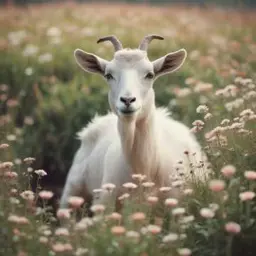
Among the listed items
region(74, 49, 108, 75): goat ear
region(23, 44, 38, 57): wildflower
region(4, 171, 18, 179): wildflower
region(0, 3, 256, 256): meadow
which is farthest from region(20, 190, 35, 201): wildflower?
region(23, 44, 38, 57): wildflower

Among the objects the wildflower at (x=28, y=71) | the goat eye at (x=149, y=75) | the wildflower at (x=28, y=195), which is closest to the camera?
the wildflower at (x=28, y=195)

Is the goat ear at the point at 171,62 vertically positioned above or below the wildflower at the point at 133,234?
above

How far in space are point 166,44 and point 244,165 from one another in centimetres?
658

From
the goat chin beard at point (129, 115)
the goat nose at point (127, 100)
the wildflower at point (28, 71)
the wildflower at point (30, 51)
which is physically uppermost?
the wildflower at point (30, 51)

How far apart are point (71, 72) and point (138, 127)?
490 centimetres

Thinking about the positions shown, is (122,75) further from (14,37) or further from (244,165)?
(14,37)

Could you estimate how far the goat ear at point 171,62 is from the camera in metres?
5.85

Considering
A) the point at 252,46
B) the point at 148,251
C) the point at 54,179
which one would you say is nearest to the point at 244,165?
the point at 148,251

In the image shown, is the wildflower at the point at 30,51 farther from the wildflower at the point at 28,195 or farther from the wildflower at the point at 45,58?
the wildflower at the point at 28,195

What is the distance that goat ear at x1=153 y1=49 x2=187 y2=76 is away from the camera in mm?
5846

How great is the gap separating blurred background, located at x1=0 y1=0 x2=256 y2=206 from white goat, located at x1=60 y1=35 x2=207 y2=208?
1.01 metres

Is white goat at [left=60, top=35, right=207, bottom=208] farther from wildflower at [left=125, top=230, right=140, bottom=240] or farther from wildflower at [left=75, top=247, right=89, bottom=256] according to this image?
wildflower at [left=75, top=247, right=89, bottom=256]

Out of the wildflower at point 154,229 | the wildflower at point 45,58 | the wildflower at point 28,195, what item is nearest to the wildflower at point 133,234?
the wildflower at point 154,229

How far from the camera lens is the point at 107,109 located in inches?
358
